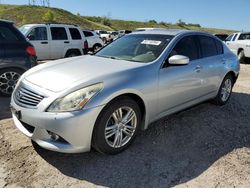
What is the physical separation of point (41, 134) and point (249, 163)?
270 centimetres

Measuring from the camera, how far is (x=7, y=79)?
6410mm

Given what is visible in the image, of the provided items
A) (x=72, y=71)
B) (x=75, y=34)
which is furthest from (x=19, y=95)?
(x=75, y=34)

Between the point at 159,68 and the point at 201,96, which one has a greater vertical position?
the point at 159,68

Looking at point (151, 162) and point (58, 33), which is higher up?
point (58, 33)

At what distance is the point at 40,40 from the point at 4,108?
20.1ft

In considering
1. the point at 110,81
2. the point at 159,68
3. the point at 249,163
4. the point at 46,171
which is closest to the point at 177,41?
the point at 159,68

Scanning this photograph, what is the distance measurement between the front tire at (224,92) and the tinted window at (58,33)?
24.5 feet

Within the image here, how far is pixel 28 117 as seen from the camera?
3510 mm

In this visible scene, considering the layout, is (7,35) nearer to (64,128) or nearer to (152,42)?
(152,42)

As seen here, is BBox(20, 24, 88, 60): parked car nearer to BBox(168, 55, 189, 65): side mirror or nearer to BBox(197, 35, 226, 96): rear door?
BBox(197, 35, 226, 96): rear door

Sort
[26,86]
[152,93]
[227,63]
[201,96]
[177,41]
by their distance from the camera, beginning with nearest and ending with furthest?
[26,86] < [152,93] < [177,41] < [201,96] < [227,63]

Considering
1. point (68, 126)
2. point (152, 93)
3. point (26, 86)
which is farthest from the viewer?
point (152, 93)

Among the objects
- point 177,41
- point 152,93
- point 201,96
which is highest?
point 177,41

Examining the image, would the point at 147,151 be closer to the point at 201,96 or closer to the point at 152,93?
the point at 152,93
